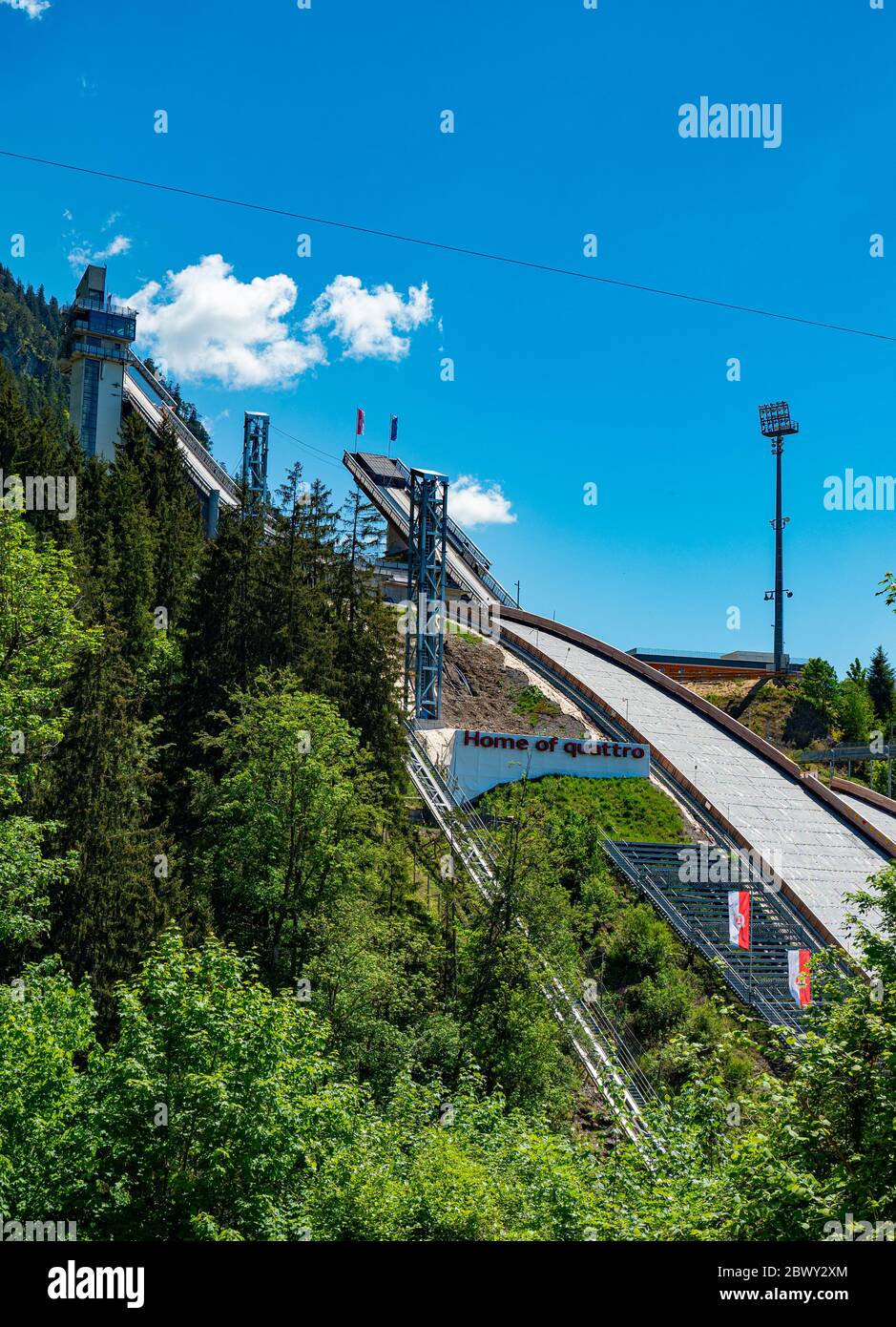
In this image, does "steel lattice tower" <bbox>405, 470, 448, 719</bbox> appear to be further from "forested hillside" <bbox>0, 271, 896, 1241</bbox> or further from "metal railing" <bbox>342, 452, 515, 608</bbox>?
"metal railing" <bbox>342, 452, 515, 608</bbox>

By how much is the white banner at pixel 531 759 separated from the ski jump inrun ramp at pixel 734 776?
2.51 metres

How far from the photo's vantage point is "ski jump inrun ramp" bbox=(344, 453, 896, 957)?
4175 centimetres

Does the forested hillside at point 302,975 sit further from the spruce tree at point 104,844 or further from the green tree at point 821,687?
the green tree at point 821,687

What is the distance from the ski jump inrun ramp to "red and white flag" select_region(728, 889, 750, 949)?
134 inches

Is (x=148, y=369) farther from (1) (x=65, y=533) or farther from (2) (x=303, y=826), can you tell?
(2) (x=303, y=826)

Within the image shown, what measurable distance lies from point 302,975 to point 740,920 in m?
15.5

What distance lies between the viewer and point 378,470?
7969 cm

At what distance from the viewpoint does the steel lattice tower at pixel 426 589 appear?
46.5 m

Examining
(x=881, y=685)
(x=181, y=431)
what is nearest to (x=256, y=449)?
(x=181, y=431)

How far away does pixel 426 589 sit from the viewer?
1897 inches

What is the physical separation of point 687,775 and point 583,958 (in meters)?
17.0

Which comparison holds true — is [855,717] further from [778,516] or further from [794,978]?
[794,978]

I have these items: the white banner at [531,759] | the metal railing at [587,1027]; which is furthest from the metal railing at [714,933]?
the metal railing at [587,1027]
